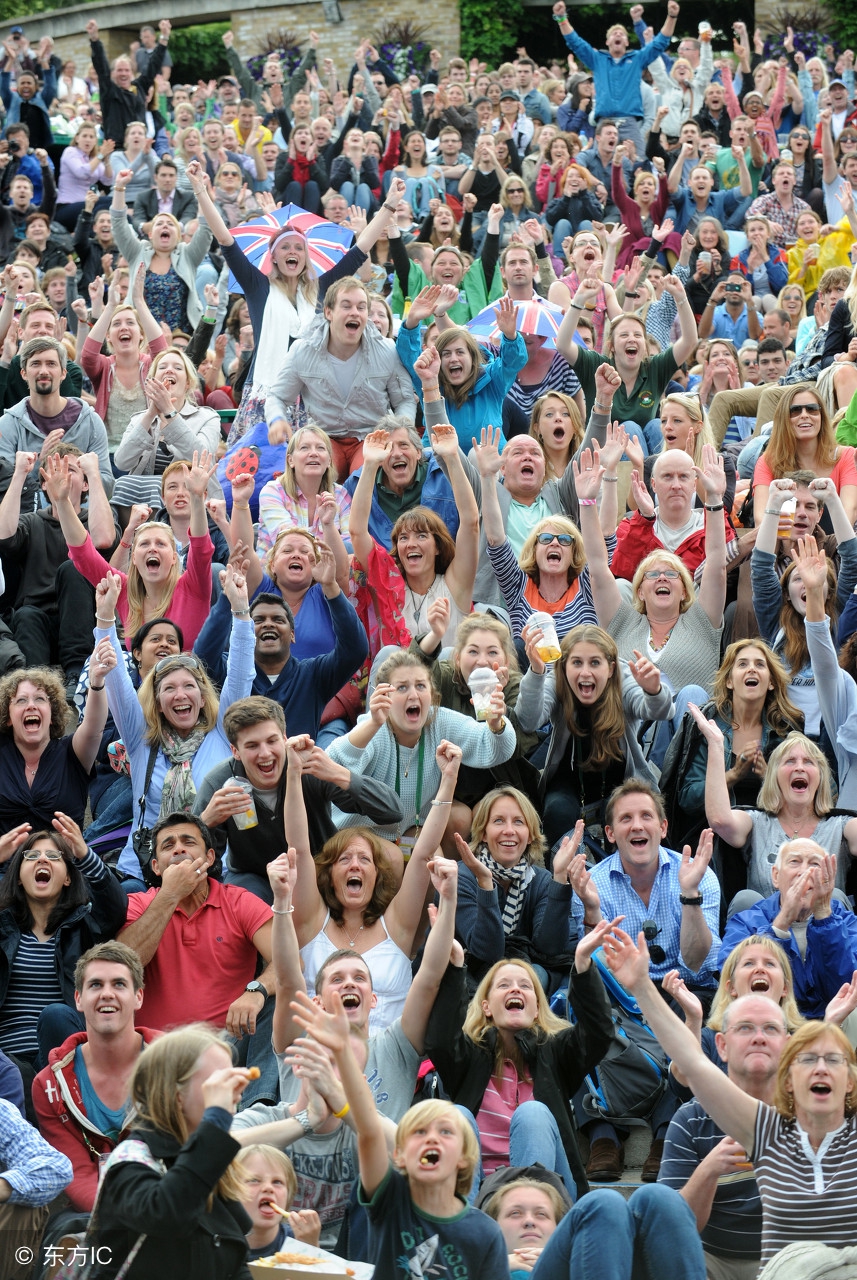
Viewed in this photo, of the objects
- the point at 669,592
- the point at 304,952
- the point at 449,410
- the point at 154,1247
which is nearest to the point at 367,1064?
the point at 304,952

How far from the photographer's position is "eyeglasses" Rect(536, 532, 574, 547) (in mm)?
7246

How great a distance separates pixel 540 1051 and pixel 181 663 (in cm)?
→ 209

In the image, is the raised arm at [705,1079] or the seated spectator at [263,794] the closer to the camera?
the raised arm at [705,1079]

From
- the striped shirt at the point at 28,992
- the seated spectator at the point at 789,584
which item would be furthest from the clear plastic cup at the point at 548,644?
the striped shirt at the point at 28,992

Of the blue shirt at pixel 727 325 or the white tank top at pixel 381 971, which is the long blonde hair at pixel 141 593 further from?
the blue shirt at pixel 727 325

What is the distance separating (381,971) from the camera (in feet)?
18.7

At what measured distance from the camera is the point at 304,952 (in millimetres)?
5711

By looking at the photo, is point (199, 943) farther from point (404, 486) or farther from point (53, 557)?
point (53, 557)

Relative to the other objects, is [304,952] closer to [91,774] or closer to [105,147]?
[91,774]

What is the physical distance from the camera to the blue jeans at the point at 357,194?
49.2 ft

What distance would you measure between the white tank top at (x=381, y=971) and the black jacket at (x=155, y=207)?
9.73 metres

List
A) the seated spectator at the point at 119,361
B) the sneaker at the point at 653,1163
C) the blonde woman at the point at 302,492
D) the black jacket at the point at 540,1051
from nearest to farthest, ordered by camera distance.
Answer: the black jacket at the point at 540,1051 < the sneaker at the point at 653,1163 < the blonde woman at the point at 302,492 < the seated spectator at the point at 119,361

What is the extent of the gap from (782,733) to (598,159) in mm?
10084

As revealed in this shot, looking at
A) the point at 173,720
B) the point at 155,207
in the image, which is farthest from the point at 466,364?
the point at 155,207
